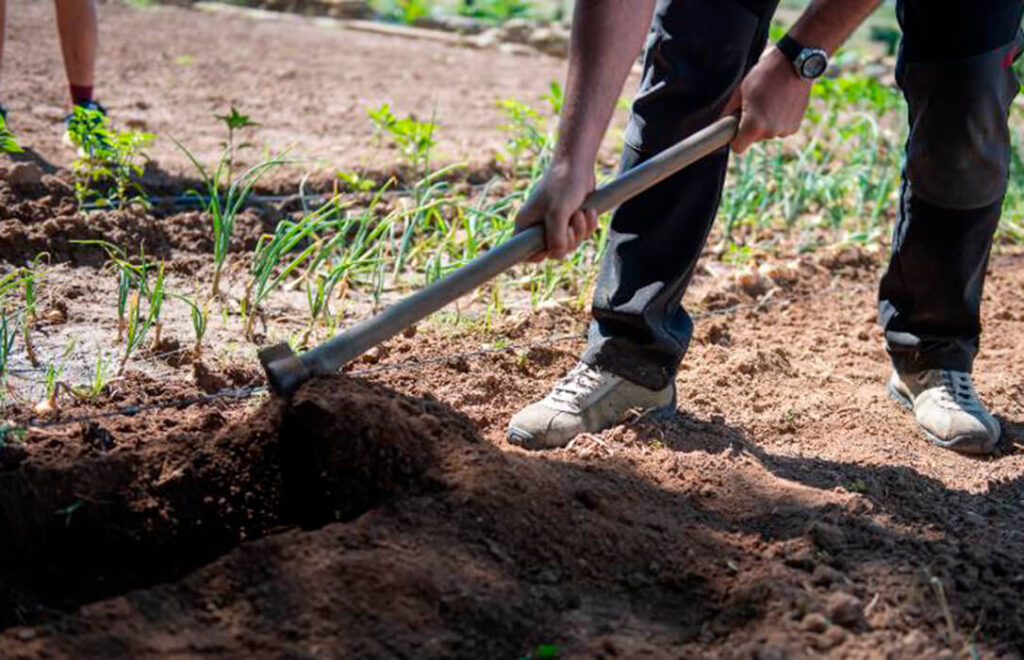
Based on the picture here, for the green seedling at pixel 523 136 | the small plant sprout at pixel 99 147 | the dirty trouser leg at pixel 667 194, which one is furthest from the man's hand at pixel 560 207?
the green seedling at pixel 523 136

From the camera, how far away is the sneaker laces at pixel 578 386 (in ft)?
9.04

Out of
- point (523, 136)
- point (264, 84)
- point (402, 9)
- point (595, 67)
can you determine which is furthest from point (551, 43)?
point (595, 67)

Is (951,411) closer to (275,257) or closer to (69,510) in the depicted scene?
(275,257)

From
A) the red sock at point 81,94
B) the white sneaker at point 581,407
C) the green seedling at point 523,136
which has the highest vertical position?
the green seedling at point 523,136

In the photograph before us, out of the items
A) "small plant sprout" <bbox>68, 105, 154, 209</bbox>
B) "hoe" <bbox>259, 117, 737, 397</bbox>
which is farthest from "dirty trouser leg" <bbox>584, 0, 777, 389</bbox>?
"small plant sprout" <bbox>68, 105, 154, 209</bbox>

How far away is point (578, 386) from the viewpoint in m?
2.78

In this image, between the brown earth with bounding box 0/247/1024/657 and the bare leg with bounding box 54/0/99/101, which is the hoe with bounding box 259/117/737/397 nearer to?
the brown earth with bounding box 0/247/1024/657

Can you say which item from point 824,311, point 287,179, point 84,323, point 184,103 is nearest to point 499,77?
point 184,103

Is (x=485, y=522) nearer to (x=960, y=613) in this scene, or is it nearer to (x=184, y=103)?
(x=960, y=613)

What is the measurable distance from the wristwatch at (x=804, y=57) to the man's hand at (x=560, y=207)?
520 mm

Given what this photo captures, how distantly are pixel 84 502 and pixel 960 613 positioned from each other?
1.52 meters

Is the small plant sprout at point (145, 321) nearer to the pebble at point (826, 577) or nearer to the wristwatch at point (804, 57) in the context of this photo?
the wristwatch at point (804, 57)

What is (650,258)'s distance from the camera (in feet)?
8.98

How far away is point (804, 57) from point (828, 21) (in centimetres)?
11
